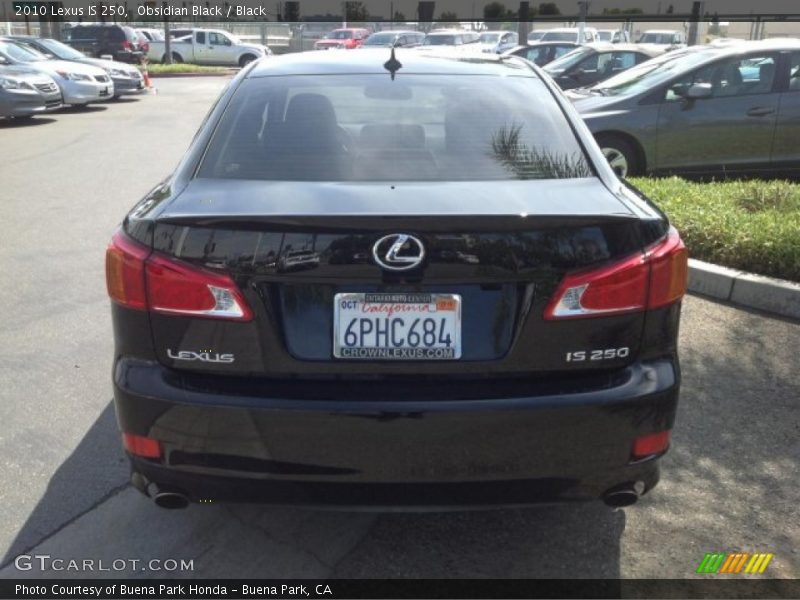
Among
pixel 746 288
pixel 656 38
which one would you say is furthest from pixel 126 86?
pixel 656 38

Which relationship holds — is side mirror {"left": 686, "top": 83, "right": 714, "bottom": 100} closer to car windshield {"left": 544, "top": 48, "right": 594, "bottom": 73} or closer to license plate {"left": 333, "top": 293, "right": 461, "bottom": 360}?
car windshield {"left": 544, "top": 48, "right": 594, "bottom": 73}

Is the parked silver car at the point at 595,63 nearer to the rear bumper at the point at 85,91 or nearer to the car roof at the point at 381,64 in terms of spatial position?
the rear bumper at the point at 85,91

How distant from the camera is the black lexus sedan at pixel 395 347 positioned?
8.00 feet

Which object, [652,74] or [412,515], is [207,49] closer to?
[652,74]

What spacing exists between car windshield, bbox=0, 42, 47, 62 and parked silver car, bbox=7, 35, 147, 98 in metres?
0.59

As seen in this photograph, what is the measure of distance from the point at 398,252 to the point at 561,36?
33229 millimetres

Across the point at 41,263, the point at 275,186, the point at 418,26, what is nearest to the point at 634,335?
the point at 275,186

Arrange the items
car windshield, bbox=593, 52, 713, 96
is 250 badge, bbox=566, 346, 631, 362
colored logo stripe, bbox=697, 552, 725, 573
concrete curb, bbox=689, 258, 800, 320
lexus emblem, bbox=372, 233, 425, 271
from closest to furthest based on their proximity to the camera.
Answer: lexus emblem, bbox=372, 233, 425, 271 → is 250 badge, bbox=566, 346, 631, 362 → colored logo stripe, bbox=697, 552, 725, 573 → concrete curb, bbox=689, 258, 800, 320 → car windshield, bbox=593, 52, 713, 96

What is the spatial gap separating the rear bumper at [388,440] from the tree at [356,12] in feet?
161

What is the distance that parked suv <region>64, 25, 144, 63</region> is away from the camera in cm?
3011

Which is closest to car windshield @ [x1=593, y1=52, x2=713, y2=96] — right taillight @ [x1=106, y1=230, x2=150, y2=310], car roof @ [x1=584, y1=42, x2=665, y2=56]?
car roof @ [x1=584, y1=42, x2=665, y2=56]

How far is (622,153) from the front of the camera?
350 inches

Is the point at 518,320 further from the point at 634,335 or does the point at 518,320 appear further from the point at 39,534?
the point at 39,534

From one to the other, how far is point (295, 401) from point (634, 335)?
1.07 meters
